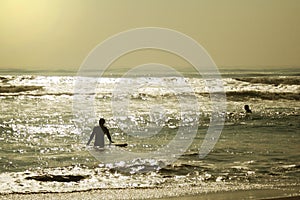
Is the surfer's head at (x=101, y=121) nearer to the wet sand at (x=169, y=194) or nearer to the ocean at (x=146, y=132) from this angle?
the ocean at (x=146, y=132)

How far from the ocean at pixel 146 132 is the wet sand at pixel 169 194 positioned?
0.03 metres

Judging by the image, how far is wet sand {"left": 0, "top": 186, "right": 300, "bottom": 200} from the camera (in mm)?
2623

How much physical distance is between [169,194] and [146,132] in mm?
333

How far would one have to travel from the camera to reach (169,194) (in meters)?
2.75

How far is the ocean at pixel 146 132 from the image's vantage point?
104 inches

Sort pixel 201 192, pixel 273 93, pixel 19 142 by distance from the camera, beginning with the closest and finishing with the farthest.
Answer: pixel 19 142
pixel 201 192
pixel 273 93

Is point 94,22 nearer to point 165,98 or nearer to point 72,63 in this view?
point 72,63

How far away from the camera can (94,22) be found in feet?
9.10

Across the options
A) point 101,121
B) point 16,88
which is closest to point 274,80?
point 101,121

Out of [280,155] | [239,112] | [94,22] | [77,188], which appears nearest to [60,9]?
[94,22]

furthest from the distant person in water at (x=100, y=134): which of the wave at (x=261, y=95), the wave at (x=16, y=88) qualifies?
the wave at (x=261, y=95)

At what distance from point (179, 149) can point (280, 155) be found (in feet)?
1.85

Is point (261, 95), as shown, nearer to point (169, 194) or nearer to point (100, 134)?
point (169, 194)

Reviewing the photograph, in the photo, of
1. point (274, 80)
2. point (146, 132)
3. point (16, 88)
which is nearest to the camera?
point (16, 88)
